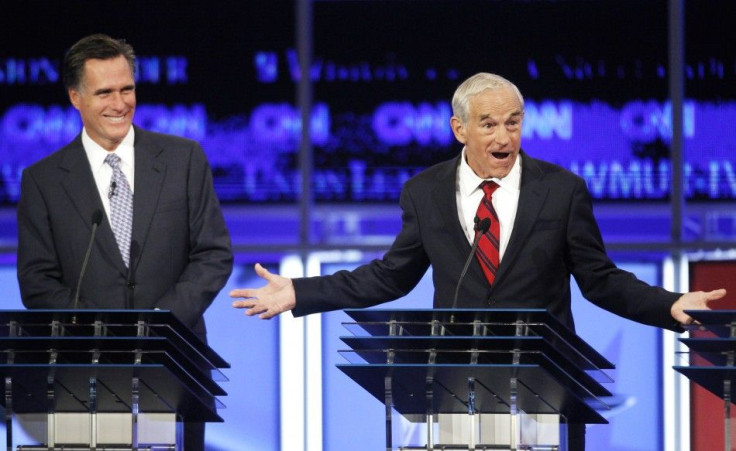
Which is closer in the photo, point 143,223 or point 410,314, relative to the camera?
point 410,314

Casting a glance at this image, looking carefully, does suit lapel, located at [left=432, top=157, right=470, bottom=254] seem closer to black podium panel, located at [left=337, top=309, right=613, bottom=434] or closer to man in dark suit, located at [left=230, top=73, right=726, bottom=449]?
man in dark suit, located at [left=230, top=73, right=726, bottom=449]

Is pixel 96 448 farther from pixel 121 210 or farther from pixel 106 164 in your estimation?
pixel 106 164

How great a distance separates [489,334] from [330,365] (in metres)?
2.66

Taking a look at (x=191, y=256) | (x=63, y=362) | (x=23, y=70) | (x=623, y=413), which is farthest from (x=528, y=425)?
(x=23, y=70)

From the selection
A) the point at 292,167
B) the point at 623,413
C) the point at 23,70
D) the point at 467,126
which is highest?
the point at 23,70

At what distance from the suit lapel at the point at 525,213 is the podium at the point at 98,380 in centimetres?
91

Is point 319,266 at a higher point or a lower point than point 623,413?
higher

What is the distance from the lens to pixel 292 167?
25.8 ft

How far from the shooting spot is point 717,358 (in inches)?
109

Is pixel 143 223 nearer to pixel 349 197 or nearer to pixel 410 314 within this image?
pixel 410 314

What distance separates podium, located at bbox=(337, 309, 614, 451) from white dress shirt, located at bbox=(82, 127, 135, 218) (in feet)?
3.69

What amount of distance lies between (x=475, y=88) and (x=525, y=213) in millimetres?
359

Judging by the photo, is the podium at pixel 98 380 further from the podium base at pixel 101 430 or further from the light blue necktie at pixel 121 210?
the light blue necktie at pixel 121 210

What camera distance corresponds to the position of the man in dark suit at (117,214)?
3.67m
